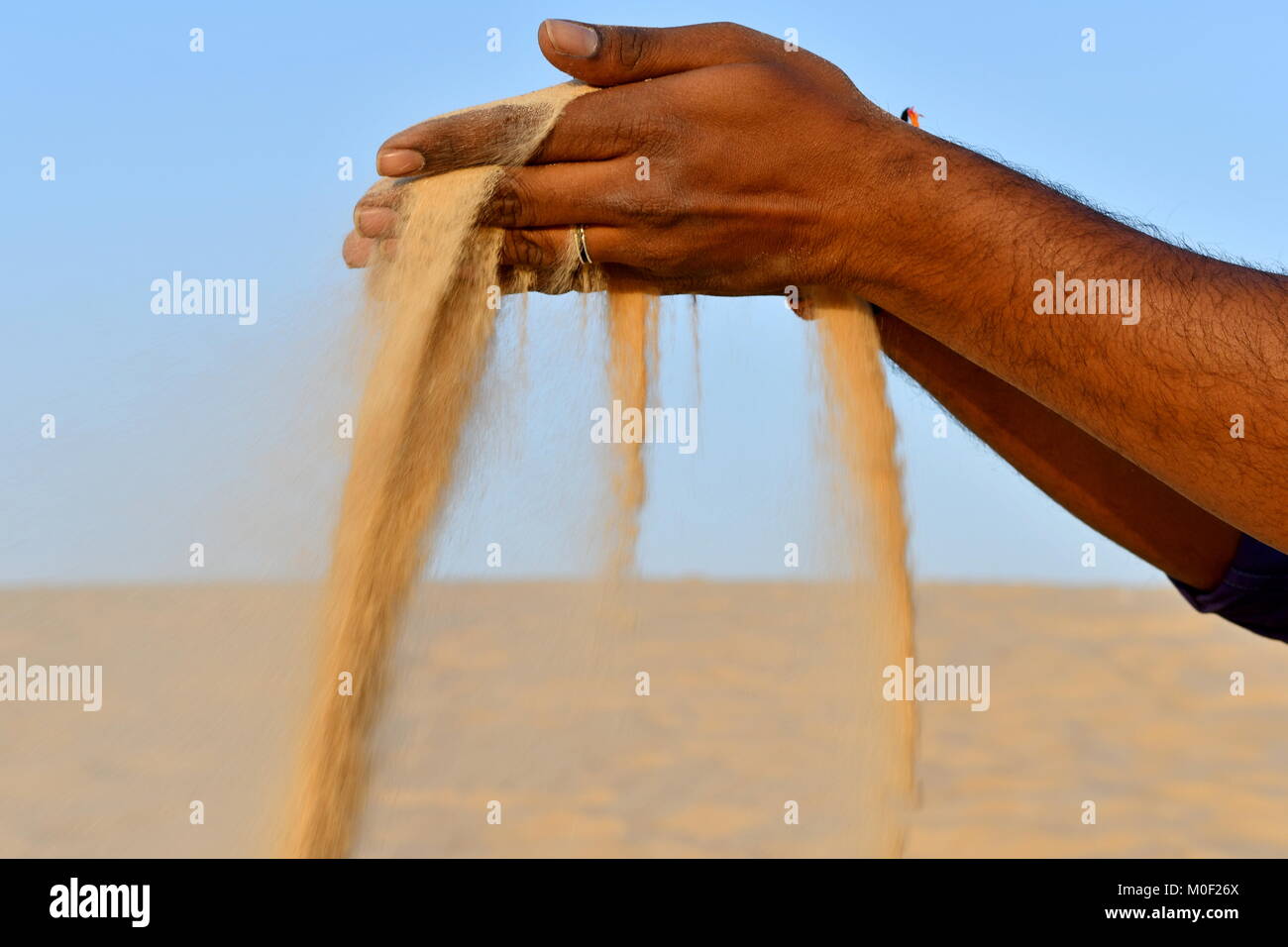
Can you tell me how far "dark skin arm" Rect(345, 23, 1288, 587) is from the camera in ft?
4.08

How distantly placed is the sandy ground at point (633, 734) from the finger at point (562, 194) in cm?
54

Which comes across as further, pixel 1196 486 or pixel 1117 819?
pixel 1117 819

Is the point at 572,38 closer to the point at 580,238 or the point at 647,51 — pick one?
the point at 647,51

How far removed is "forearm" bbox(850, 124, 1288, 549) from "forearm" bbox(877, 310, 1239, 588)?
16.3 inches

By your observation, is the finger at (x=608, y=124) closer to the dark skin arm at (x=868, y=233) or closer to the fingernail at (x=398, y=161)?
the dark skin arm at (x=868, y=233)

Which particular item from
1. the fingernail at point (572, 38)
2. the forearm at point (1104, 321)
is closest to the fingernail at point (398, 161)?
the fingernail at point (572, 38)

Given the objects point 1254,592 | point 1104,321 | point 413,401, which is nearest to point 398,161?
point 413,401

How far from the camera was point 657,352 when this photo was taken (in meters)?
1.66

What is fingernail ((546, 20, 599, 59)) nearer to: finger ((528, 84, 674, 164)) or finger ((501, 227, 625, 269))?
finger ((528, 84, 674, 164))

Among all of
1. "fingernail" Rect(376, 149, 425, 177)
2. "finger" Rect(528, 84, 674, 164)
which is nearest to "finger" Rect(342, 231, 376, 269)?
"fingernail" Rect(376, 149, 425, 177)

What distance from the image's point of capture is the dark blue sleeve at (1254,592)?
1.71m
